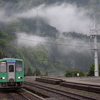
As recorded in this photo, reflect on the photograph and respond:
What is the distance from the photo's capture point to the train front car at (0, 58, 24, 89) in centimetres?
1680

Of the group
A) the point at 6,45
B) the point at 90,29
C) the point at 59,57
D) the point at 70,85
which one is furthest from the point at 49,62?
the point at 70,85

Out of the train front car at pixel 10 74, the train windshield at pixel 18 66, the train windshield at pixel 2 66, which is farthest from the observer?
the train windshield at pixel 18 66

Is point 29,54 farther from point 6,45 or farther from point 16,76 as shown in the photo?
point 16,76

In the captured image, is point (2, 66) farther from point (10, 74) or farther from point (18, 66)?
point (18, 66)

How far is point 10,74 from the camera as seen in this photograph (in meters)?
17.1

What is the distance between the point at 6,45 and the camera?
14500cm

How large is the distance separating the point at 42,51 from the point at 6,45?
4783cm

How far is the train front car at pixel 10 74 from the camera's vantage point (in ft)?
55.1

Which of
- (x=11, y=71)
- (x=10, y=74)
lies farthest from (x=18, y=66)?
(x=10, y=74)

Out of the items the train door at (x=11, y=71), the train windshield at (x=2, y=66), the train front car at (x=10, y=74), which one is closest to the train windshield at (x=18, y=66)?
the train front car at (x=10, y=74)

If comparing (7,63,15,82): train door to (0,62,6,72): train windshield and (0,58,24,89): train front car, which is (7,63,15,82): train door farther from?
(0,62,6,72): train windshield

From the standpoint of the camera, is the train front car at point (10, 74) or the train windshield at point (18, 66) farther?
the train windshield at point (18, 66)

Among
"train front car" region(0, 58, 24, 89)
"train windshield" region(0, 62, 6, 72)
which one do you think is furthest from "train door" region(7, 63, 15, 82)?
"train windshield" region(0, 62, 6, 72)

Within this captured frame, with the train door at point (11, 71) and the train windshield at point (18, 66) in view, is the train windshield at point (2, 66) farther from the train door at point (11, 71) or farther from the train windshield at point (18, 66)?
the train windshield at point (18, 66)
